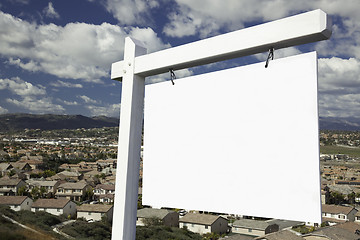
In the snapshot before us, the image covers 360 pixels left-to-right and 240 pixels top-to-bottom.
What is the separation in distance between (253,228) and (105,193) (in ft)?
43.7

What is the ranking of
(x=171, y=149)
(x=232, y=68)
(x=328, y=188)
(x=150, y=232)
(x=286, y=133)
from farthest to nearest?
(x=328, y=188) < (x=150, y=232) < (x=171, y=149) < (x=232, y=68) < (x=286, y=133)

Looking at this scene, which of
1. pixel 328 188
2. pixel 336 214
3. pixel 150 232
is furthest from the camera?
pixel 328 188

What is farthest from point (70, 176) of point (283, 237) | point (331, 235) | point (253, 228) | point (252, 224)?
point (331, 235)

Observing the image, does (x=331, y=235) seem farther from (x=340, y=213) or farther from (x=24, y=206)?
(x=24, y=206)

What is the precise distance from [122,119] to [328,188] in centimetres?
3030

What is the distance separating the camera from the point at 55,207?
19812 millimetres

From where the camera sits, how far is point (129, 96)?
1451mm

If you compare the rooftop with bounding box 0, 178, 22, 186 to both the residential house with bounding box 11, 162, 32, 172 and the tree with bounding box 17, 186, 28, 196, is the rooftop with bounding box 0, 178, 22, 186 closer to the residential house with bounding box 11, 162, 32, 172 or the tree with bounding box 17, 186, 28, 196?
the tree with bounding box 17, 186, 28, 196

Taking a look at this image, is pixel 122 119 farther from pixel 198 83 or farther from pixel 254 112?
pixel 254 112

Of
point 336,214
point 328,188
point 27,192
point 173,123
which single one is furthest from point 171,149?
point 328,188

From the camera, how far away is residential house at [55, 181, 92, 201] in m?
26.0

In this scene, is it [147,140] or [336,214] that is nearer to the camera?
[147,140]

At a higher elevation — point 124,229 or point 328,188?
point 124,229

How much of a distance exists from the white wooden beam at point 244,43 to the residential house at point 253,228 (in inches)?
707
